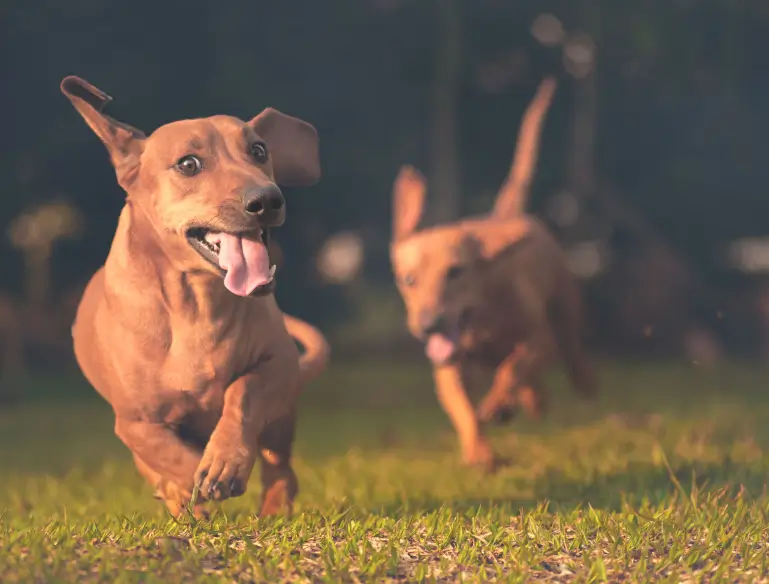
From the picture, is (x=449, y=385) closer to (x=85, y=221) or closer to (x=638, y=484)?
(x=638, y=484)

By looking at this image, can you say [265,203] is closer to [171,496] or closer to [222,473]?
[222,473]

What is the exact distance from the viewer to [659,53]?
12.9 m

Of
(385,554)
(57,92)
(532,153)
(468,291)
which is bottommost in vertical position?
(385,554)

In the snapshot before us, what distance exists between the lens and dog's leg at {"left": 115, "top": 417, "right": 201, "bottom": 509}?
431 centimetres

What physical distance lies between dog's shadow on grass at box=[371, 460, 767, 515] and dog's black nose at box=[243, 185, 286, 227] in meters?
1.49

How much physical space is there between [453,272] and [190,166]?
2.92 meters

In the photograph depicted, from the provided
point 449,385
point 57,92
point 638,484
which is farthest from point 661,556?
point 57,92

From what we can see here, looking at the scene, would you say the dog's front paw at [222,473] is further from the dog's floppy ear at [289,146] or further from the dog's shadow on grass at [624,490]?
the dog's floppy ear at [289,146]

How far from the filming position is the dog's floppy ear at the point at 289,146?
15.8 ft

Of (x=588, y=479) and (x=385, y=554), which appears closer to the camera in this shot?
(x=385, y=554)

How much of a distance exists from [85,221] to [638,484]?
332 inches

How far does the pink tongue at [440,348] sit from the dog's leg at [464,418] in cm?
26

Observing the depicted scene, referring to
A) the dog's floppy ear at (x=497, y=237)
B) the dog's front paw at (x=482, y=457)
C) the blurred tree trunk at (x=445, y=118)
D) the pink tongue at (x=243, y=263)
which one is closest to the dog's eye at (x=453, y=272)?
the dog's floppy ear at (x=497, y=237)

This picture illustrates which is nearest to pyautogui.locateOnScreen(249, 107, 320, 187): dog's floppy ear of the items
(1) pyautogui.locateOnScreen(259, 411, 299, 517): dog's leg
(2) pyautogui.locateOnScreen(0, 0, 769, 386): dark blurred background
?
(1) pyautogui.locateOnScreen(259, 411, 299, 517): dog's leg
